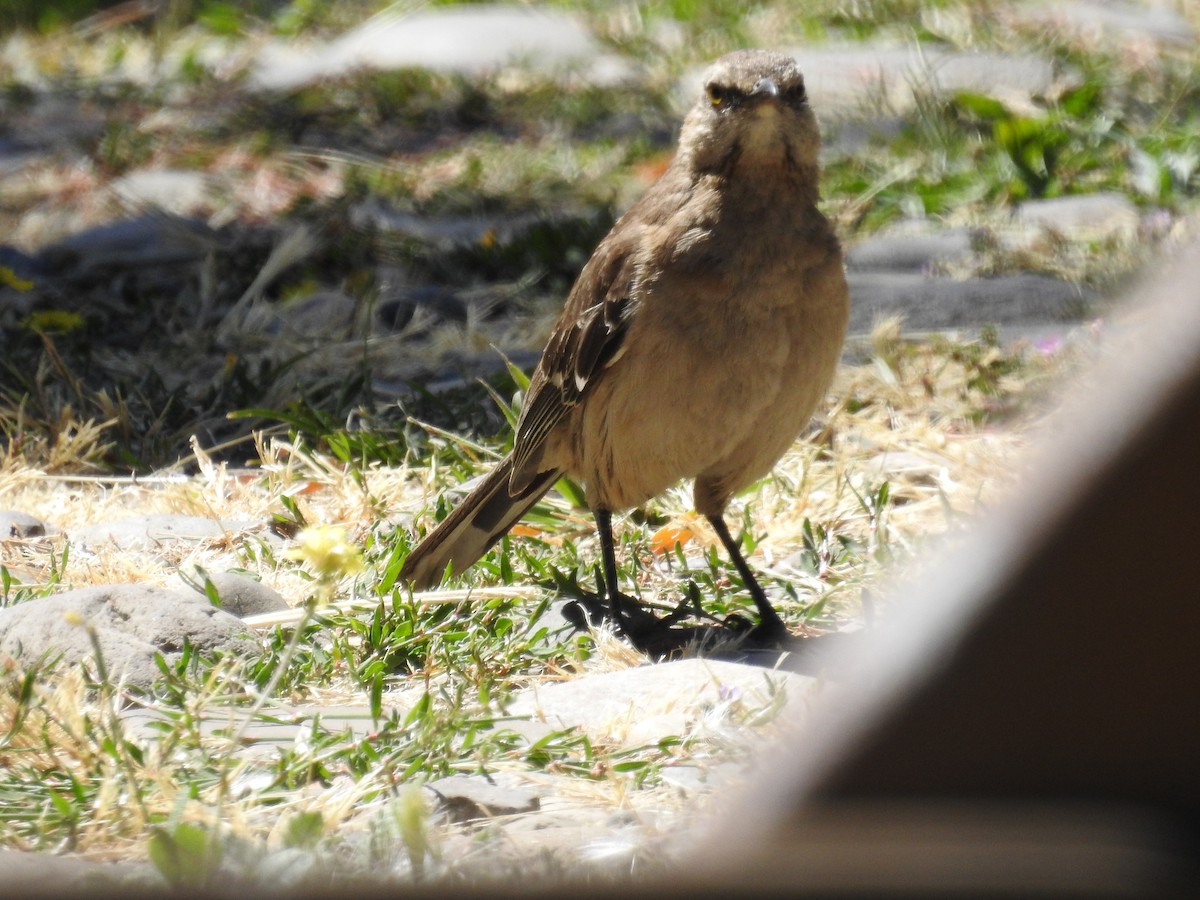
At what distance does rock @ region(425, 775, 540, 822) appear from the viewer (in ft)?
9.07

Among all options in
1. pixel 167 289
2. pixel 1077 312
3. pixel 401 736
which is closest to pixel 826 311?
pixel 401 736

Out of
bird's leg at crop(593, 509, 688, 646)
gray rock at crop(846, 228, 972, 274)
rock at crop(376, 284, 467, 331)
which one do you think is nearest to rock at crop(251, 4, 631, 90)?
gray rock at crop(846, 228, 972, 274)

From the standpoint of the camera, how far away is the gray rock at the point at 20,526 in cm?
444

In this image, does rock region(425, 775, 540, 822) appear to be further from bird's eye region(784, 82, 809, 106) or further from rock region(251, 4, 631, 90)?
rock region(251, 4, 631, 90)

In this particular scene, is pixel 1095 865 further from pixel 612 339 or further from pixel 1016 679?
pixel 612 339

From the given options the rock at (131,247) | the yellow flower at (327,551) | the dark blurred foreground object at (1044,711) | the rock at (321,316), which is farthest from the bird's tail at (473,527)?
the rock at (131,247)

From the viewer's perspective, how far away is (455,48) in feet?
38.2

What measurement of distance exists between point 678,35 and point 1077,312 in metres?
6.26

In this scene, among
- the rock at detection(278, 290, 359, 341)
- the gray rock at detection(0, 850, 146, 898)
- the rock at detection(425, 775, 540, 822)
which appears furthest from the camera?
the rock at detection(278, 290, 359, 341)

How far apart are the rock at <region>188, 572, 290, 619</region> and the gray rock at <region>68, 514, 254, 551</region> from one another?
505 mm

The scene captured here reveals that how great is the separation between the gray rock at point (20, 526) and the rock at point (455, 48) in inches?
280

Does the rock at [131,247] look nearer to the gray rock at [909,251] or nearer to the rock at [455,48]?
the gray rock at [909,251]

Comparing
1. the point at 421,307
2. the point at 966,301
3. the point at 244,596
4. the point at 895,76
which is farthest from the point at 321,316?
the point at 895,76

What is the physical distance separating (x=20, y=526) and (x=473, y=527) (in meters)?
1.42
